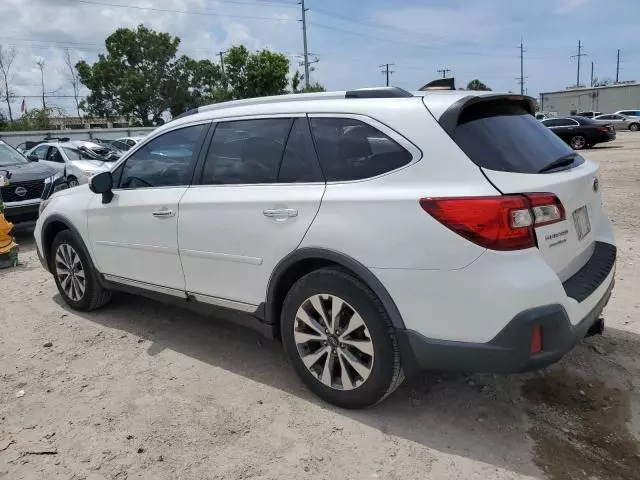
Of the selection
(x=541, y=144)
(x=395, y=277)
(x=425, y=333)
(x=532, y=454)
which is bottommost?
(x=532, y=454)

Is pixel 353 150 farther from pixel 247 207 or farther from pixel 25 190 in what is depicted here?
pixel 25 190

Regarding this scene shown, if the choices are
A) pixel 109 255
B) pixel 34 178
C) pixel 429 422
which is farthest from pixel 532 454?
pixel 34 178

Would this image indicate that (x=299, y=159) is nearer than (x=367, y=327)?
No

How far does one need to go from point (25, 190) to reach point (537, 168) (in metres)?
→ 8.29

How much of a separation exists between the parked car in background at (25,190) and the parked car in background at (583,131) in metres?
21.0

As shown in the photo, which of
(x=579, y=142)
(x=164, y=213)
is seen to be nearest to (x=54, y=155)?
(x=164, y=213)

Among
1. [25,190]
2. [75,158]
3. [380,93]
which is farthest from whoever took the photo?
[75,158]

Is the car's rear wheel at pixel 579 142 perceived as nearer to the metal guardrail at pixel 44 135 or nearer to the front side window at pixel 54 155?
the front side window at pixel 54 155

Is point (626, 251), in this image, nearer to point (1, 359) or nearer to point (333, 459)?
point (333, 459)

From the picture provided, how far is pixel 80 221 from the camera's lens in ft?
15.2

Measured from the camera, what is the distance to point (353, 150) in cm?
299

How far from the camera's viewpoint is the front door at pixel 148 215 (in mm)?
3836

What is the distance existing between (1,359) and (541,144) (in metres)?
4.17

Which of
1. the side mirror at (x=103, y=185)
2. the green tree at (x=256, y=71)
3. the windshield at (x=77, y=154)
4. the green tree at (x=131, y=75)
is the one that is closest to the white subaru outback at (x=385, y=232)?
the side mirror at (x=103, y=185)
